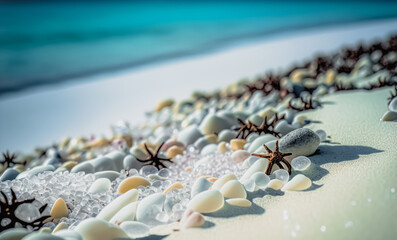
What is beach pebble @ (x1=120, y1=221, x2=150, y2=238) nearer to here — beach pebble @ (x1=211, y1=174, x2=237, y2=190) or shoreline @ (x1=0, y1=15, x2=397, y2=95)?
beach pebble @ (x1=211, y1=174, x2=237, y2=190)

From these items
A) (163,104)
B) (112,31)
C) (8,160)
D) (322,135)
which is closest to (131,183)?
(322,135)

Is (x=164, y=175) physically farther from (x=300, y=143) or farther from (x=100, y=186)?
(x=300, y=143)

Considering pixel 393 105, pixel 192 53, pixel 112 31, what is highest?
pixel 112 31

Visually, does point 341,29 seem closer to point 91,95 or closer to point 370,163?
point 91,95

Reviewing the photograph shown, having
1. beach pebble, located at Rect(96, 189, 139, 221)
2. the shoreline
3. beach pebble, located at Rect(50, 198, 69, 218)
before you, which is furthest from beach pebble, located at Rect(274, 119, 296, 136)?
the shoreline

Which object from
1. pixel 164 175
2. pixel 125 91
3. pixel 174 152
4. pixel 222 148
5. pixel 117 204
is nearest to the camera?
pixel 117 204

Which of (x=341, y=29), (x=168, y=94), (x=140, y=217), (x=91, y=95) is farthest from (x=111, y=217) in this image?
(x=341, y=29)
